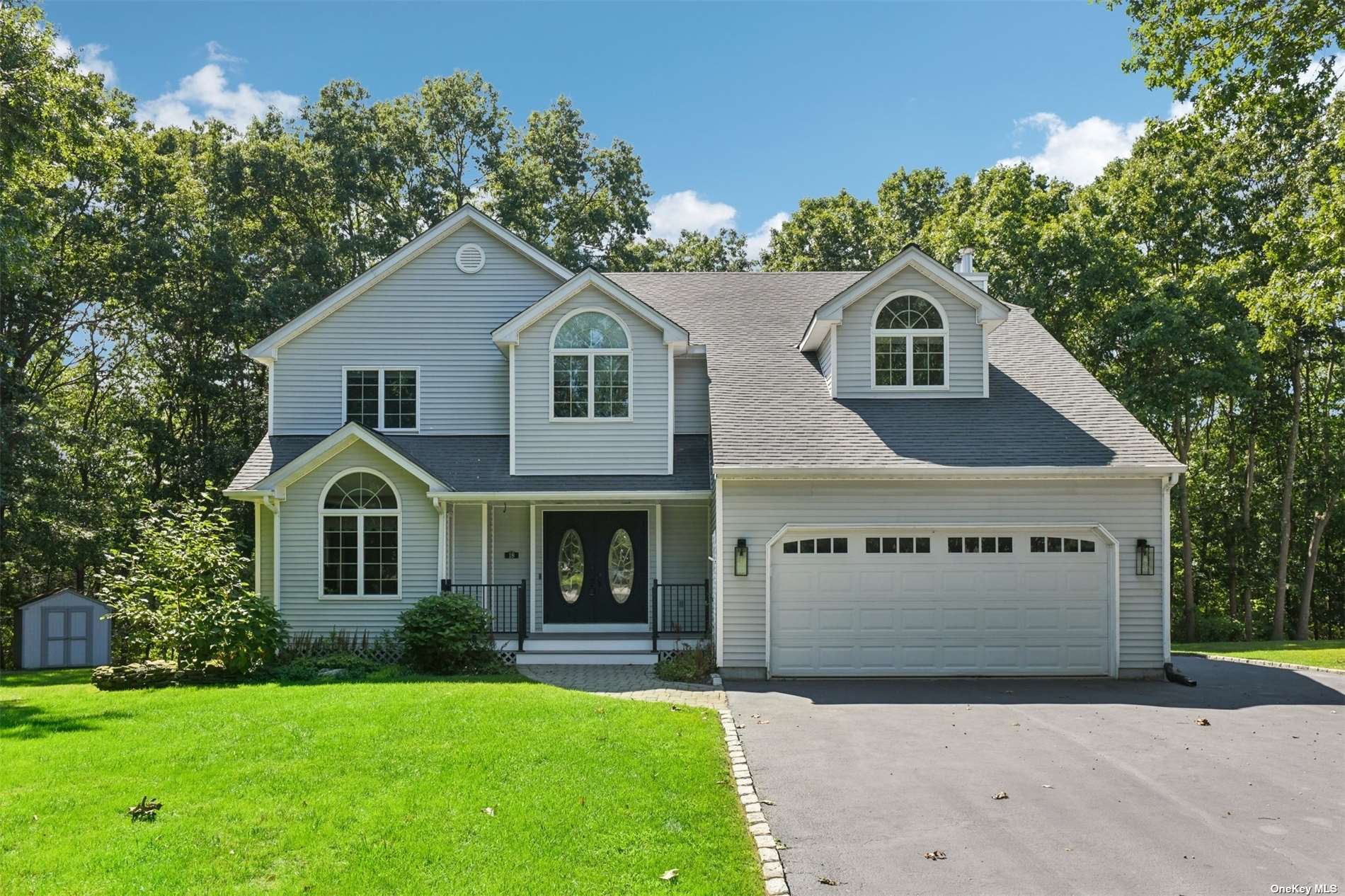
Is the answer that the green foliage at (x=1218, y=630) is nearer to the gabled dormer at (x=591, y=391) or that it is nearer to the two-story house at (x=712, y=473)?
the two-story house at (x=712, y=473)

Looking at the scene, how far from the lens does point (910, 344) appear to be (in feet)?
49.3

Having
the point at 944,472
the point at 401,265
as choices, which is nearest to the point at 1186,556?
the point at 944,472

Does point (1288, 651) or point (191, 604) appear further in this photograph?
point (1288, 651)

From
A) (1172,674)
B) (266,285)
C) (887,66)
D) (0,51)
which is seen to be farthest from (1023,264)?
(0,51)

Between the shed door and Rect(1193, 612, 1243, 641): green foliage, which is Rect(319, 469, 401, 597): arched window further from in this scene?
Rect(1193, 612, 1243, 641): green foliage

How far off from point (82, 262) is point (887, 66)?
20.2m

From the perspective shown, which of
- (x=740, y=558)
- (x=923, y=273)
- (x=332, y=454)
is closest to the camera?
(x=740, y=558)

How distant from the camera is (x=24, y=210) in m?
15.3

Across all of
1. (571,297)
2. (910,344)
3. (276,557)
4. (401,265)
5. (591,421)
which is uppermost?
(401,265)

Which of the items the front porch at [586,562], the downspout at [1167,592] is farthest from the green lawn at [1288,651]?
the front porch at [586,562]

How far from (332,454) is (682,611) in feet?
21.6

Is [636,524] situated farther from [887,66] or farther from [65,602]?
[65,602]

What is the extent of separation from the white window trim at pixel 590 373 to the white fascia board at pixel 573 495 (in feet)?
4.99

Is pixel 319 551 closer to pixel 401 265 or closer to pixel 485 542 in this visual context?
pixel 485 542
